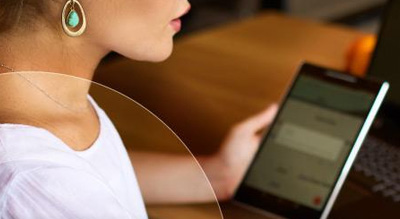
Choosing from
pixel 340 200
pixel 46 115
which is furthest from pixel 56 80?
pixel 340 200

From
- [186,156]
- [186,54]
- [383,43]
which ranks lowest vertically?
[186,54]

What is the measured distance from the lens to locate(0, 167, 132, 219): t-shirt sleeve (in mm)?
279

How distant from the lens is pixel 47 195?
280mm

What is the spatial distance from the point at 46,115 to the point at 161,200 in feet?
0.35

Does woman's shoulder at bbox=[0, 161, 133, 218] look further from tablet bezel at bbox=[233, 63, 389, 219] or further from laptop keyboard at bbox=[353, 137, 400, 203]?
laptop keyboard at bbox=[353, 137, 400, 203]

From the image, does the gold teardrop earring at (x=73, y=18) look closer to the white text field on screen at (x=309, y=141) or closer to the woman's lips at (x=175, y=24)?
the woman's lips at (x=175, y=24)

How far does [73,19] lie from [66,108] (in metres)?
0.05

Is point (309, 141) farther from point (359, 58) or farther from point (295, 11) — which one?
point (295, 11)

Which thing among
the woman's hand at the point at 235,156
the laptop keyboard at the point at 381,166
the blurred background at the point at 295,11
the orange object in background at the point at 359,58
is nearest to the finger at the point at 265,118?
the woman's hand at the point at 235,156

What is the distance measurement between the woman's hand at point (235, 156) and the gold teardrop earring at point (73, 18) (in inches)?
16.6

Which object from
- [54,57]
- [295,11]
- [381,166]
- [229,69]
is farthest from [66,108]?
[295,11]

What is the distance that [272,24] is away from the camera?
4.74ft

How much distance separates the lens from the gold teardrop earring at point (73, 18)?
29 cm

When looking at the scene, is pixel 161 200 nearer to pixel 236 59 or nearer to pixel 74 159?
pixel 74 159
